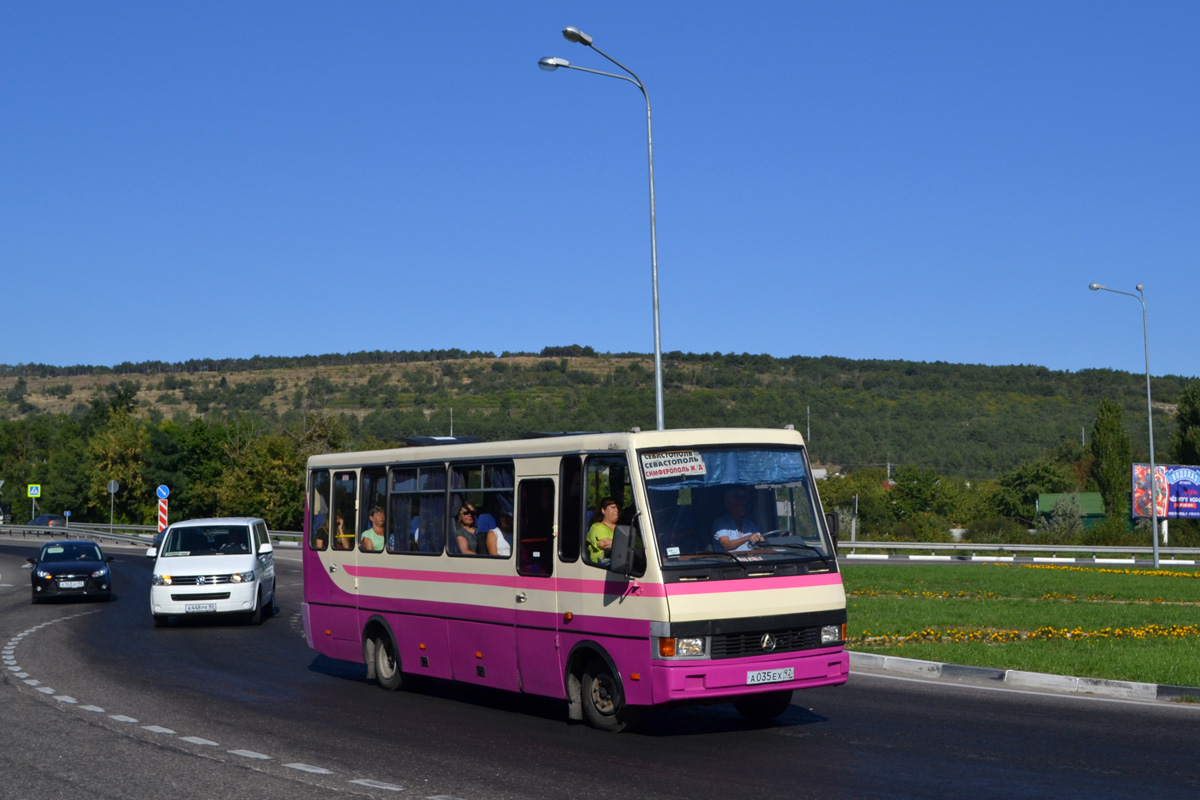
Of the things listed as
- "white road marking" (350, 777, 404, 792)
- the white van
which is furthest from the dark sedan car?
"white road marking" (350, 777, 404, 792)

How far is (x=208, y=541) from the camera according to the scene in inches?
882

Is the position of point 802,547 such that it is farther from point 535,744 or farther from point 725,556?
point 535,744

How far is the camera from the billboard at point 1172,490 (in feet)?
194

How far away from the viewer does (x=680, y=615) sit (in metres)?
9.73

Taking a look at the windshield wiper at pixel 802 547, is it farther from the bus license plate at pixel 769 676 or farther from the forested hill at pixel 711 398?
the forested hill at pixel 711 398

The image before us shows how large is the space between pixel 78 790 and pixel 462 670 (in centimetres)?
441

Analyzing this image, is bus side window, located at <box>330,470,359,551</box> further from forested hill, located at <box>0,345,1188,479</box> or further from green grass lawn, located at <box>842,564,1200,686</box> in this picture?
forested hill, located at <box>0,345,1188,479</box>

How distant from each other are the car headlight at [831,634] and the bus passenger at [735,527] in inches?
36.3

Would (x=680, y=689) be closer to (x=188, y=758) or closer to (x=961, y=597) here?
(x=188, y=758)

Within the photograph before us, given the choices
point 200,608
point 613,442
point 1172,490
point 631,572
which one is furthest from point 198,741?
point 1172,490

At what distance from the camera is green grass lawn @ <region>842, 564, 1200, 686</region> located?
14.3 metres

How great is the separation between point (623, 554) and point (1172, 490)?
189ft

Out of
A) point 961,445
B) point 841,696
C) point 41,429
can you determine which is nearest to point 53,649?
point 841,696

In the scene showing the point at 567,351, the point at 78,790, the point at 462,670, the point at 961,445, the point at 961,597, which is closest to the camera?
the point at 78,790
